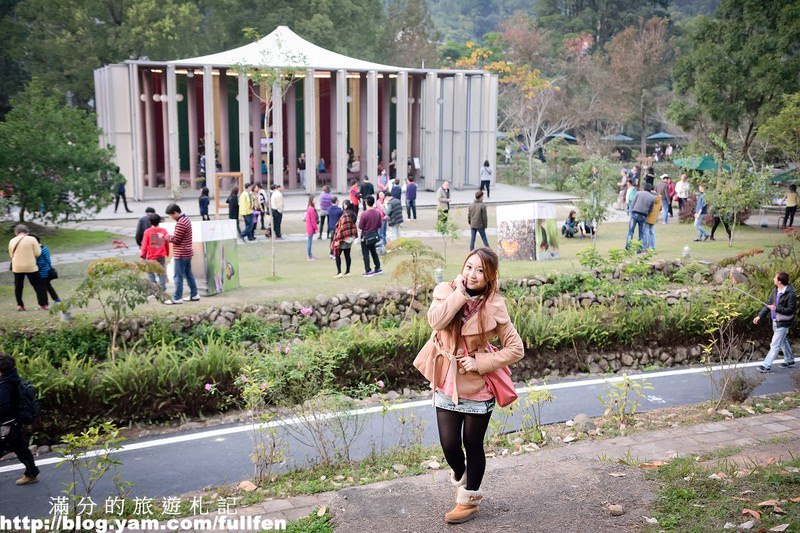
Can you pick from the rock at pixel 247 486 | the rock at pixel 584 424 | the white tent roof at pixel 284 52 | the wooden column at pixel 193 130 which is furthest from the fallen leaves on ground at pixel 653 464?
the wooden column at pixel 193 130

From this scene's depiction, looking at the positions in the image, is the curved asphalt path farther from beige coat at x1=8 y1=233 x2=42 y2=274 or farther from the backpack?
beige coat at x1=8 y1=233 x2=42 y2=274

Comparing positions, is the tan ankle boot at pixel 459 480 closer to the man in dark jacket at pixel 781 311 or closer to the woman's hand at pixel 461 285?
the woman's hand at pixel 461 285

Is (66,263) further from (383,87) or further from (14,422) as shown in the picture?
(383,87)

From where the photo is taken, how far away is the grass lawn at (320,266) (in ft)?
40.8

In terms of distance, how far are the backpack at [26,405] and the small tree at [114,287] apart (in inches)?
113

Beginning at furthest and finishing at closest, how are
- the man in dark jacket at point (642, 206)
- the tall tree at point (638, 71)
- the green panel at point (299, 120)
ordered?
the tall tree at point (638, 71)
the green panel at point (299, 120)
the man in dark jacket at point (642, 206)

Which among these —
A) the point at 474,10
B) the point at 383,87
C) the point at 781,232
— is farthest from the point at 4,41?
the point at 474,10

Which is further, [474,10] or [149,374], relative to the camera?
[474,10]

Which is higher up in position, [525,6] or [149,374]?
[525,6]

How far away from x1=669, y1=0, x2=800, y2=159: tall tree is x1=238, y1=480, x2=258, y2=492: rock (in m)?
19.9

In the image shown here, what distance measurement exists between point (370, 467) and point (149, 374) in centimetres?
383

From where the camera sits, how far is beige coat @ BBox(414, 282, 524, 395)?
4824mm

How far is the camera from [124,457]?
7879mm

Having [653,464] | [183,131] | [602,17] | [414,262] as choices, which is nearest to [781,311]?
[414,262]
